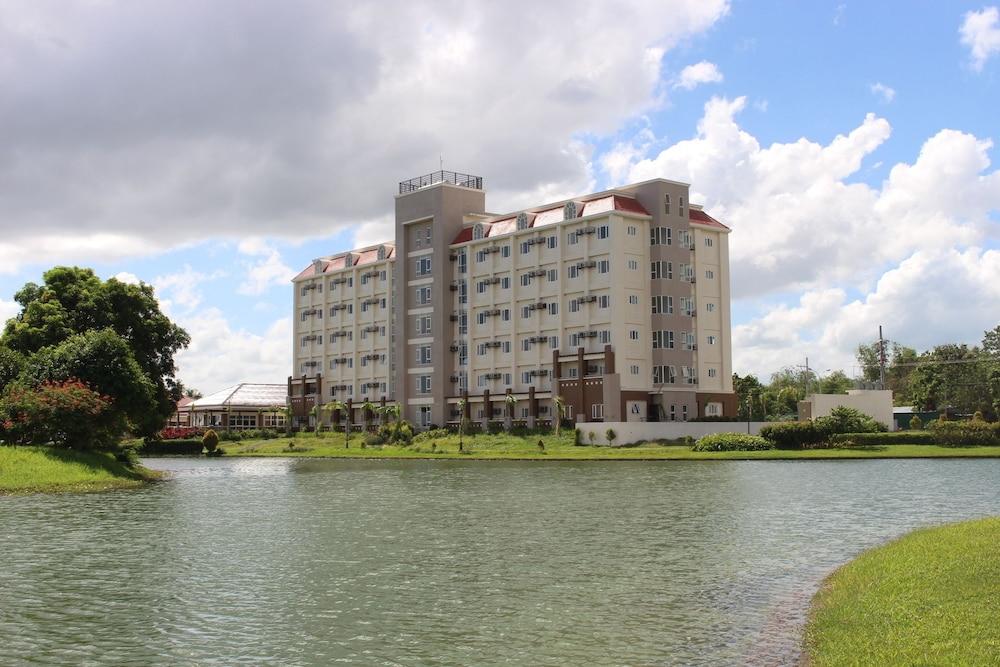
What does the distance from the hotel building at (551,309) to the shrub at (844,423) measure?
1918cm

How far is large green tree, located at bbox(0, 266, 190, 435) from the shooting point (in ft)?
186

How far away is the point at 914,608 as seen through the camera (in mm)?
13352

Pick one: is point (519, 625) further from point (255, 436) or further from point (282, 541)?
point (255, 436)

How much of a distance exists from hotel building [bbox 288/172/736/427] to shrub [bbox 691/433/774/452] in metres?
16.0

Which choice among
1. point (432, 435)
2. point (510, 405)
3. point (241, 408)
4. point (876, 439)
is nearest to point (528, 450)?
point (432, 435)

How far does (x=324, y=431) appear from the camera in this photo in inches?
4469

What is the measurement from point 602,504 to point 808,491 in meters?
9.57

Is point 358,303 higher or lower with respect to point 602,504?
higher

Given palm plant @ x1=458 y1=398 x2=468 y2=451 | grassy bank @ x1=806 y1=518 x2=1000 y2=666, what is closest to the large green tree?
palm plant @ x1=458 y1=398 x2=468 y2=451

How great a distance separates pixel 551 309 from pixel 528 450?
20176mm

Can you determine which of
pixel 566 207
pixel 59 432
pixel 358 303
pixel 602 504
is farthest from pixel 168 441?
pixel 602 504

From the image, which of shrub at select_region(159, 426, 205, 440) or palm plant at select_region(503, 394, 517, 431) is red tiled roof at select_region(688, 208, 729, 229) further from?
shrub at select_region(159, 426, 205, 440)

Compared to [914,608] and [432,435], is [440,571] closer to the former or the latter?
[914,608]

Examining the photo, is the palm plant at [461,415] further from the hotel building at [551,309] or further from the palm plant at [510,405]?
the palm plant at [510,405]
